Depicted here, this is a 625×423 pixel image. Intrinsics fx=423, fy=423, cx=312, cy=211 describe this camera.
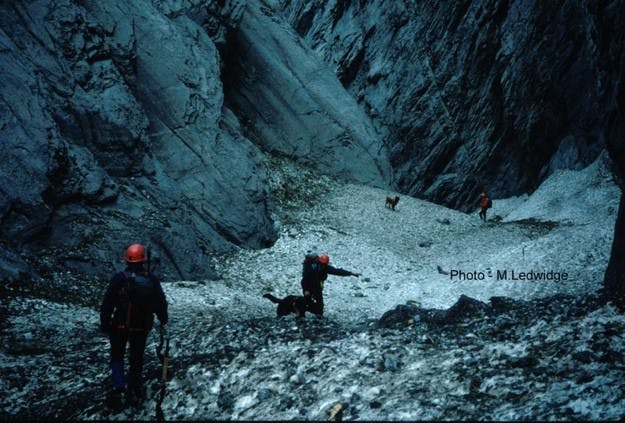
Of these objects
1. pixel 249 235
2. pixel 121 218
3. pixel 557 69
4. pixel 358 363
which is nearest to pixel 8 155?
pixel 121 218

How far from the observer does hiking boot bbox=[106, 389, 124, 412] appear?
22.2ft

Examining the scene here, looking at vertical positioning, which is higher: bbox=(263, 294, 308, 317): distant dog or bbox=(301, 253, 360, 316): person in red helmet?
bbox=(301, 253, 360, 316): person in red helmet

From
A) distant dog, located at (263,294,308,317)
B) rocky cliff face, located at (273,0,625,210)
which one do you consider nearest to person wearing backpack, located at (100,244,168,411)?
distant dog, located at (263,294,308,317)

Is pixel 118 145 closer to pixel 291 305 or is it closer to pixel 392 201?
pixel 291 305

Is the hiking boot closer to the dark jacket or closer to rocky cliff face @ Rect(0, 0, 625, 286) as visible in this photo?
the dark jacket

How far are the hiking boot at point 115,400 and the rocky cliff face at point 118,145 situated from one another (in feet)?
23.2

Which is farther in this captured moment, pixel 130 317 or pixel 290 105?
pixel 290 105

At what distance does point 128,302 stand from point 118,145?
1367 cm

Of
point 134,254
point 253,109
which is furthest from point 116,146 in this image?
point 253,109

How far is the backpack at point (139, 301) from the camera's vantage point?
686cm

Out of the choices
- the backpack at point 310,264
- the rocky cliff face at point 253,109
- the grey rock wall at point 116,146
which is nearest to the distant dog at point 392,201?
the rocky cliff face at point 253,109

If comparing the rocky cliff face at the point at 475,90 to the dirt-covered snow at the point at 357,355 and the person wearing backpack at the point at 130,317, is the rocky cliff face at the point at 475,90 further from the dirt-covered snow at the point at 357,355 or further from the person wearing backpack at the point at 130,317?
the person wearing backpack at the point at 130,317

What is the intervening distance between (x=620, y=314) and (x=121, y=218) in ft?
50.7

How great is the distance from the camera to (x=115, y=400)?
266 inches
